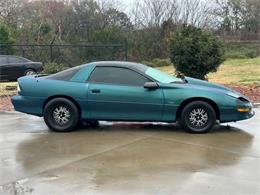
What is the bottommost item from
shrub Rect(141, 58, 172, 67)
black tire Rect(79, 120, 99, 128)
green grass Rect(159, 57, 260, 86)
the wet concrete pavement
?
the wet concrete pavement

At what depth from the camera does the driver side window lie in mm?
9242

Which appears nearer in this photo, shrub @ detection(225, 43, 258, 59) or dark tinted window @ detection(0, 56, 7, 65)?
dark tinted window @ detection(0, 56, 7, 65)

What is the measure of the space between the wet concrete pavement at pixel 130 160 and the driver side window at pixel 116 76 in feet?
2.97

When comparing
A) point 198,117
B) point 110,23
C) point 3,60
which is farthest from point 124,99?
point 110,23

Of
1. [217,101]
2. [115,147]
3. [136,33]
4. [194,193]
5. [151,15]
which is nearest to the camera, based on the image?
[194,193]

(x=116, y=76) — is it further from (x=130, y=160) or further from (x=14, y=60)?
(x=14, y=60)

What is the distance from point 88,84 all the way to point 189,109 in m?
1.96

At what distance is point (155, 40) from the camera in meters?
36.4

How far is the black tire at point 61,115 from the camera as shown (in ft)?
30.2

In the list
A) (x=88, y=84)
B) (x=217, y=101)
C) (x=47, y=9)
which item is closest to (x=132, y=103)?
(x=88, y=84)

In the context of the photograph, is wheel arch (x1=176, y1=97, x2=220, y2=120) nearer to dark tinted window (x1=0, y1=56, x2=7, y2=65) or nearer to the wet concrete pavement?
the wet concrete pavement

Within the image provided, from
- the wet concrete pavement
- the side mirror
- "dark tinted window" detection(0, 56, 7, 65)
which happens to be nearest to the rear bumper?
the wet concrete pavement

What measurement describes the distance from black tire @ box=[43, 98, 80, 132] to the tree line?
20.9m

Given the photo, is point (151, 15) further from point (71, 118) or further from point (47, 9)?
point (71, 118)
